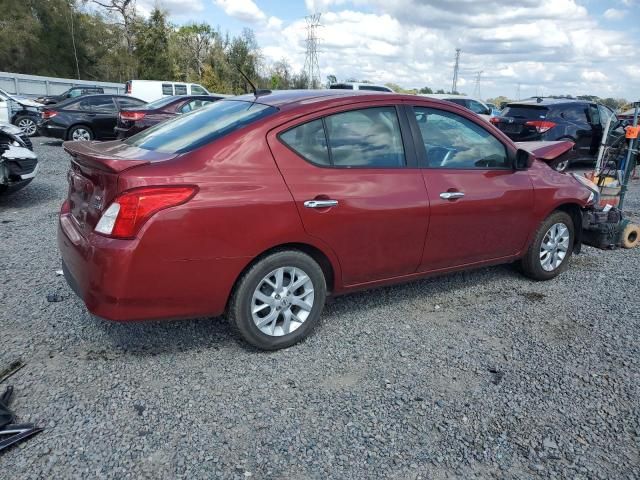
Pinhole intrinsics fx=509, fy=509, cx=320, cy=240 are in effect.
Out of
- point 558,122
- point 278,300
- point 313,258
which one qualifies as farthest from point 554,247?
point 558,122

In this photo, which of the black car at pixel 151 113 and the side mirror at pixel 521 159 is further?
the black car at pixel 151 113

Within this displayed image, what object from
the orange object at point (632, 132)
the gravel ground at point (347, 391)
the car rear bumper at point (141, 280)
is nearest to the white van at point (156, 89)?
the orange object at point (632, 132)

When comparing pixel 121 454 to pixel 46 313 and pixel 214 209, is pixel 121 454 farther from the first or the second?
pixel 46 313

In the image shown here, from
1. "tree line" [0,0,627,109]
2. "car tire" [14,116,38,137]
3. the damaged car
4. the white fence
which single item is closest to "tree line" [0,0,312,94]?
"tree line" [0,0,627,109]

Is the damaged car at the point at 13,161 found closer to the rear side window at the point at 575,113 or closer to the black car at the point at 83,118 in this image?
the black car at the point at 83,118

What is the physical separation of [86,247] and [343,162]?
169cm

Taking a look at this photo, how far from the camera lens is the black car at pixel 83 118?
13.7 m

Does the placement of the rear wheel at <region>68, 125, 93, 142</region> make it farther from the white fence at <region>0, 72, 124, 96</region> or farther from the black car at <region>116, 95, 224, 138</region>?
the white fence at <region>0, 72, 124, 96</region>

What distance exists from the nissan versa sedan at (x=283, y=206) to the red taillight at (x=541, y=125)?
7875 mm

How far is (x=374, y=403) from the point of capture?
2893 mm

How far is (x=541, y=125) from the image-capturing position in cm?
1139

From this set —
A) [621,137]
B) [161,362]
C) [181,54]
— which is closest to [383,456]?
[161,362]

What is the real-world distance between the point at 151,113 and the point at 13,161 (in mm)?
5423

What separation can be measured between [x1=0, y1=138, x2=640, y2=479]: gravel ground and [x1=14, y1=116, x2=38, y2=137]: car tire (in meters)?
13.9
